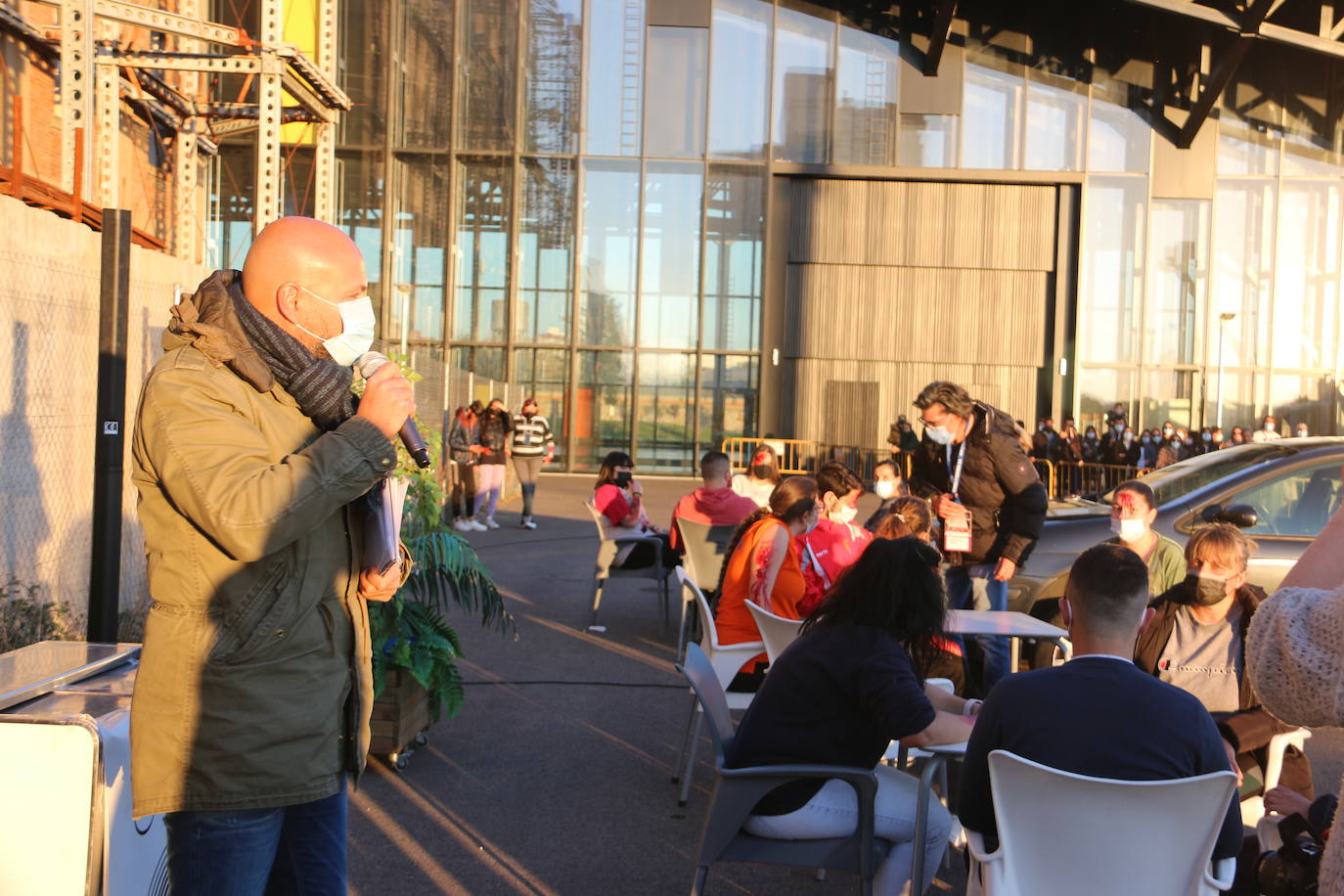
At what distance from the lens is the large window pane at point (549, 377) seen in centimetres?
2816

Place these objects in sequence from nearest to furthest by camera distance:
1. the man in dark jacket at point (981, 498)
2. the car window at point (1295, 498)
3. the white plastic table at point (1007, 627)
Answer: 1. the white plastic table at point (1007, 627)
2. the man in dark jacket at point (981, 498)
3. the car window at point (1295, 498)

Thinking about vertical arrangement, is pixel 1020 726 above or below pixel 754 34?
below

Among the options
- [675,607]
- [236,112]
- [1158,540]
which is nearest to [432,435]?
[675,607]

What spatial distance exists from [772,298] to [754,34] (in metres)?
6.45

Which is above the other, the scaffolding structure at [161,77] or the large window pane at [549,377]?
the scaffolding structure at [161,77]

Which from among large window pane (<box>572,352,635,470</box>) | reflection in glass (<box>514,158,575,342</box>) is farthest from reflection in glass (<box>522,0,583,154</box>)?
large window pane (<box>572,352,635,470</box>)

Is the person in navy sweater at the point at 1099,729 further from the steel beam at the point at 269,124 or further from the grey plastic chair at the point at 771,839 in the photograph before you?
the steel beam at the point at 269,124

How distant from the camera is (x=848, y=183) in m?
28.3

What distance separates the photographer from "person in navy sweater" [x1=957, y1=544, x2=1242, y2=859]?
8.99 feet

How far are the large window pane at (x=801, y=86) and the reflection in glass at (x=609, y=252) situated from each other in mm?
3847

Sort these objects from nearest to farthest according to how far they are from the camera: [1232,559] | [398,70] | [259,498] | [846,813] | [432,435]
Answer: [259,498] → [846,813] → [1232,559] → [432,435] → [398,70]

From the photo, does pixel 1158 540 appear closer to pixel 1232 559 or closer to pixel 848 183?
pixel 1232 559

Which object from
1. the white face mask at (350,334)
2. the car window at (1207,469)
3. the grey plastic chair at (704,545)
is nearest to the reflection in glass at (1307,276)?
the car window at (1207,469)

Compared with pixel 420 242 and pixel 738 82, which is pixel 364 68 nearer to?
pixel 420 242
